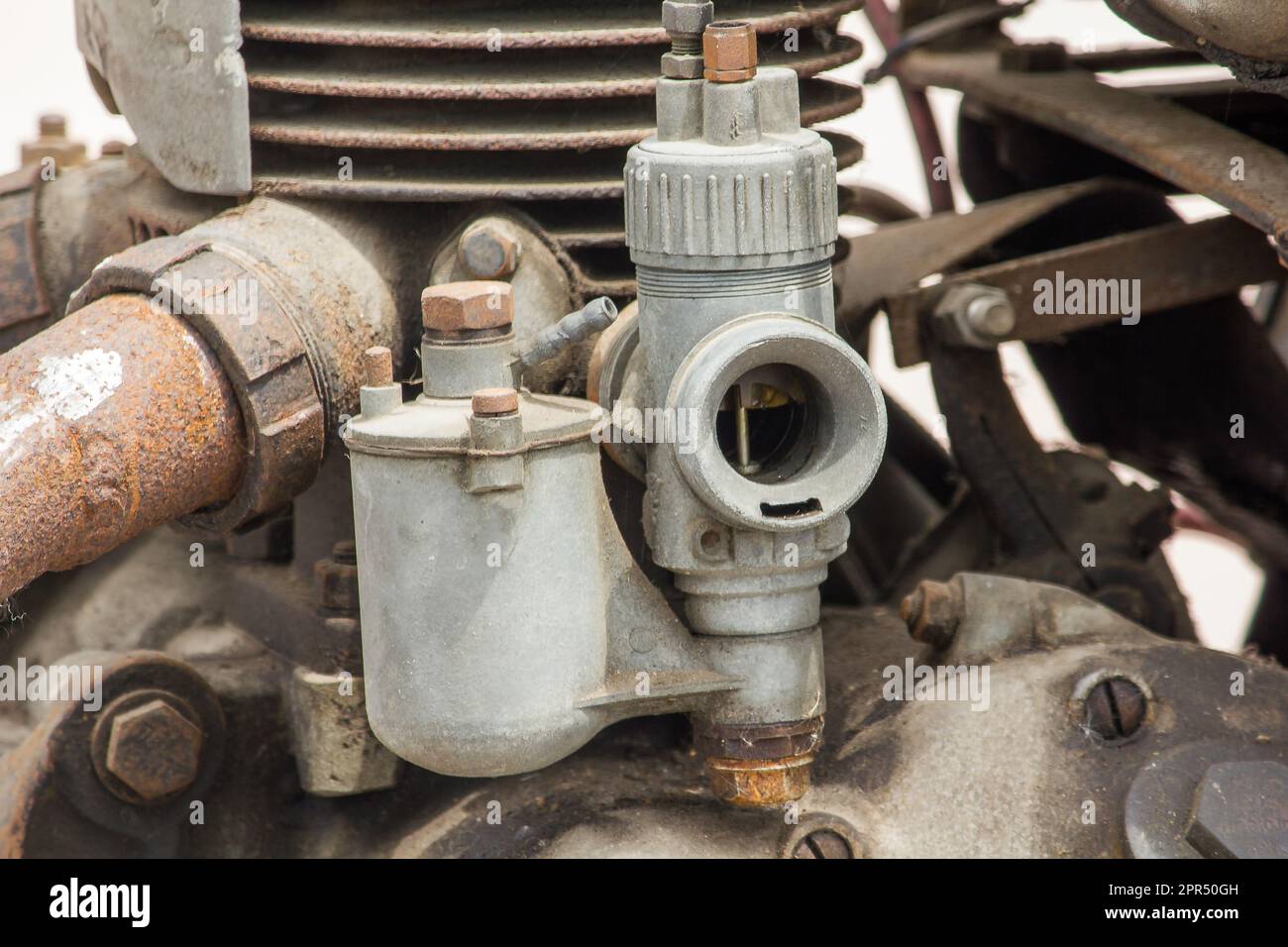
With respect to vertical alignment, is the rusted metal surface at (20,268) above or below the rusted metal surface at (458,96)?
below

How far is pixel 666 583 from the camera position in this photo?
1996 millimetres

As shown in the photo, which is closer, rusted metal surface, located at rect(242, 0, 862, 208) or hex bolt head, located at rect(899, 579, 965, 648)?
rusted metal surface, located at rect(242, 0, 862, 208)

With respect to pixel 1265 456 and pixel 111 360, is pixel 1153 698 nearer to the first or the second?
pixel 1265 456

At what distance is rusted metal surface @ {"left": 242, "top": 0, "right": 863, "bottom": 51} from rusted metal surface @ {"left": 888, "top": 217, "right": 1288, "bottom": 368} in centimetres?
55

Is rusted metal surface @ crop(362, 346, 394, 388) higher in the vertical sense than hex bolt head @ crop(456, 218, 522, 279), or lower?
lower

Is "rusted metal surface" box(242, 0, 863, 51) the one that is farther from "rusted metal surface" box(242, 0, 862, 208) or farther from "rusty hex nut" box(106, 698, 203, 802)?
"rusty hex nut" box(106, 698, 203, 802)

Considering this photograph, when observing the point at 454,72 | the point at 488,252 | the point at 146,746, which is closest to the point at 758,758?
the point at 488,252

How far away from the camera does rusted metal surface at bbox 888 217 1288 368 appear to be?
2430mm

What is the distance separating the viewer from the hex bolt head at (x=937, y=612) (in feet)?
6.90

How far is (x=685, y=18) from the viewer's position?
1789mm

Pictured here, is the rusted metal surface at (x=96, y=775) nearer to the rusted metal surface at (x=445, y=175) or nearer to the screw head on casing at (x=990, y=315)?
the rusted metal surface at (x=445, y=175)

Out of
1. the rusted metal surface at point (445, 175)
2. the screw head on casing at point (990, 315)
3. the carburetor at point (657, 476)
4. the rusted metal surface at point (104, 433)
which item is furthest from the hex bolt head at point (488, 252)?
the screw head on casing at point (990, 315)

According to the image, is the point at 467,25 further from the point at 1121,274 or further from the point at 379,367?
the point at 1121,274

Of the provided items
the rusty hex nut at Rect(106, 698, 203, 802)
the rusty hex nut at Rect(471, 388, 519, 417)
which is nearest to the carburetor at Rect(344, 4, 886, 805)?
the rusty hex nut at Rect(471, 388, 519, 417)
